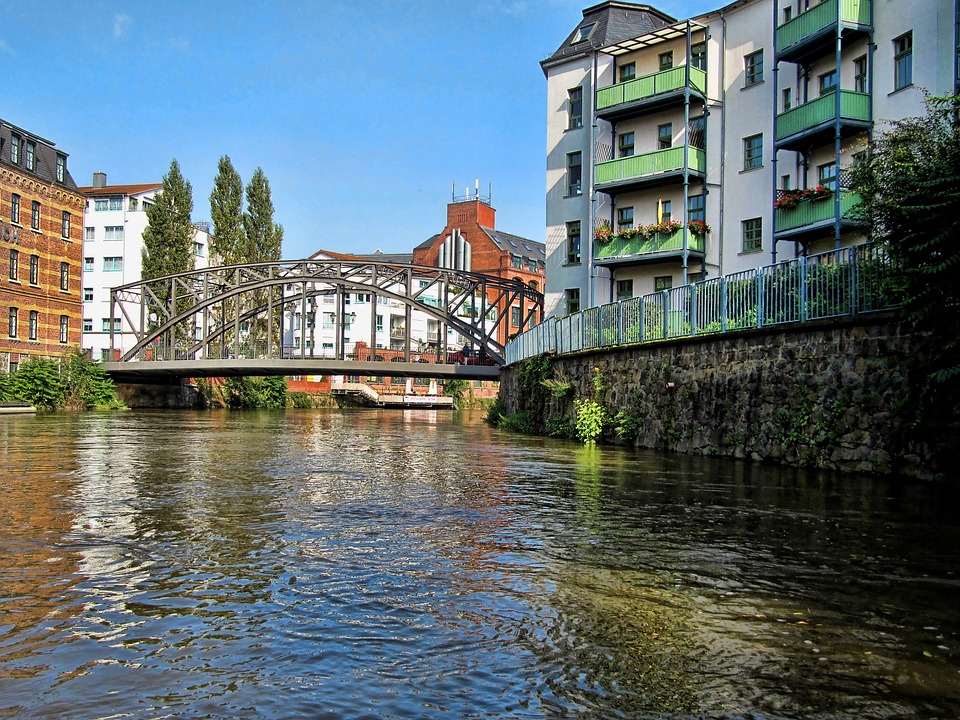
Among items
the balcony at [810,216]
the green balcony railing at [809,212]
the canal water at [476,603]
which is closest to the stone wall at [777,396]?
the canal water at [476,603]

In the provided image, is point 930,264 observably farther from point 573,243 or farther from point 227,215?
point 227,215

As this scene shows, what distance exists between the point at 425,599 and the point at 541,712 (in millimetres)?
1907

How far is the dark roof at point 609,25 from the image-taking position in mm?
35625

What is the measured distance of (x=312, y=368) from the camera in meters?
46.8

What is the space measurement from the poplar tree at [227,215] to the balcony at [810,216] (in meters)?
42.2

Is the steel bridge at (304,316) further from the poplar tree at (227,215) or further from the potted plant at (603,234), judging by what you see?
the potted plant at (603,234)

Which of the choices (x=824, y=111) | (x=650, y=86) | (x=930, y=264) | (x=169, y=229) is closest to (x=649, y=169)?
(x=650, y=86)

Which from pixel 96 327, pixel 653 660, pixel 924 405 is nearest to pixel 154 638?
pixel 653 660

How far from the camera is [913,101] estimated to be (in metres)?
→ 23.7

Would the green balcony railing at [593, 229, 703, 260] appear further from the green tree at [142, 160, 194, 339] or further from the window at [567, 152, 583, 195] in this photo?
the green tree at [142, 160, 194, 339]

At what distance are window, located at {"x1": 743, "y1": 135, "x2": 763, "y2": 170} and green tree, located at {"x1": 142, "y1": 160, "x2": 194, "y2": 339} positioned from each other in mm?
38178

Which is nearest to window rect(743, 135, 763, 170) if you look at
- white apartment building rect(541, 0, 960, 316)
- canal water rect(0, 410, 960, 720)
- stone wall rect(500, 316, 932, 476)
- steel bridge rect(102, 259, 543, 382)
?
white apartment building rect(541, 0, 960, 316)

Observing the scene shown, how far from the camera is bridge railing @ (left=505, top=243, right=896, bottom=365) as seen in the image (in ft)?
46.3

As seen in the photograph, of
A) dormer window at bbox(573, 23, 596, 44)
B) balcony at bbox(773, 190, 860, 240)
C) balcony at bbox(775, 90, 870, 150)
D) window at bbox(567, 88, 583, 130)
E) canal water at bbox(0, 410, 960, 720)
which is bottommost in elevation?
canal water at bbox(0, 410, 960, 720)
